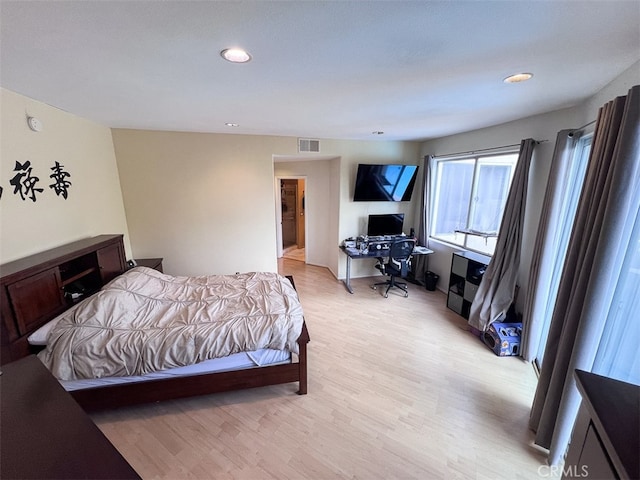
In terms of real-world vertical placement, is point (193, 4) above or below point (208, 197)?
above

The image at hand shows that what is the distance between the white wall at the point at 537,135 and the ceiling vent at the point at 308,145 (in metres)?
2.09

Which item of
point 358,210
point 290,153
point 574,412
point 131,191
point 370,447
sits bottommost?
point 370,447

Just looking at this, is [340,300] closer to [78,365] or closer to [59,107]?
[78,365]

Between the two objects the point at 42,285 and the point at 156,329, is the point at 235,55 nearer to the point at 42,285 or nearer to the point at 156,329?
the point at 156,329

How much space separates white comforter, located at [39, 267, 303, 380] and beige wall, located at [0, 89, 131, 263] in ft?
2.36

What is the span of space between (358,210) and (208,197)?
2.47 metres

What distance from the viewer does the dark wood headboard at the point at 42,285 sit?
5.22ft

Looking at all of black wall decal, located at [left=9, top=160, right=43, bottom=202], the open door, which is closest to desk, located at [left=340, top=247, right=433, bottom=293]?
the open door

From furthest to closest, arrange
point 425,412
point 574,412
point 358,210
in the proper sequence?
point 358,210 < point 425,412 < point 574,412

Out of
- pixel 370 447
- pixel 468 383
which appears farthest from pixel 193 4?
pixel 468 383

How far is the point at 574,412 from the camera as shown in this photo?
146cm

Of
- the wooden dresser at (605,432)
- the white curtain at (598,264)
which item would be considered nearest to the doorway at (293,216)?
the white curtain at (598,264)

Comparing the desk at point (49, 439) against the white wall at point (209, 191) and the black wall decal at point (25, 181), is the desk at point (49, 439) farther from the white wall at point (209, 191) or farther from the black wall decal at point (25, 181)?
the white wall at point (209, 191)

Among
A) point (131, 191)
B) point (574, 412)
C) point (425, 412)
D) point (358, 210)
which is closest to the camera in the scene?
point (574, 412)
